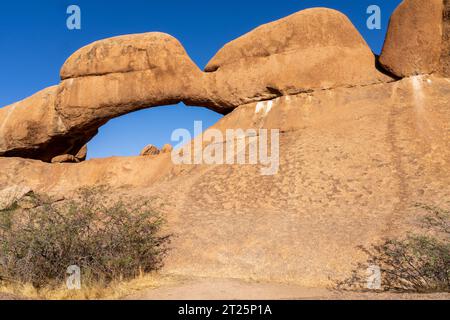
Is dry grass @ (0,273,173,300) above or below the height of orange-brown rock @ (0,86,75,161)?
below

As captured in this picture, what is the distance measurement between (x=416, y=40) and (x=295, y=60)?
13.6 ft

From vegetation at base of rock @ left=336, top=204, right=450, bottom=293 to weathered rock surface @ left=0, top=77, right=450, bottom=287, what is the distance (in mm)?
375

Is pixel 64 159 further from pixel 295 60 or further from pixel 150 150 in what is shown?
pixel 295 60

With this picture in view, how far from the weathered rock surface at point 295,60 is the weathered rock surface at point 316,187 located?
1.57ft

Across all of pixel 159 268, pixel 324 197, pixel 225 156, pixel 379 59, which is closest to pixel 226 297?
pixel 159 268

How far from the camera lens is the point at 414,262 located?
868 centimetres

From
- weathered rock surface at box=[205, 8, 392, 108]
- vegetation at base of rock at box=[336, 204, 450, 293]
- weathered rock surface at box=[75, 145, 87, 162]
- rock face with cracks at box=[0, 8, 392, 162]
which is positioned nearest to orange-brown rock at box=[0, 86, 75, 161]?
rock face with cracks at box=[0, 8, 392, 162]

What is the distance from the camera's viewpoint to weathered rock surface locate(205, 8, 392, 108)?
52.9 ft

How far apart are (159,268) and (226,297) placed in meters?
3.04

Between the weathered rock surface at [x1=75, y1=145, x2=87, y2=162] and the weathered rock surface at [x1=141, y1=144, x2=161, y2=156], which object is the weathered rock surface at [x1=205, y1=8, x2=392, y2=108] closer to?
the weathered rock surface at [x1=75, y1=145, x2=87, y2=162]

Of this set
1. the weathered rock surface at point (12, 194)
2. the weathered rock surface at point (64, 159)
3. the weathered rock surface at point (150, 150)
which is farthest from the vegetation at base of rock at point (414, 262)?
the weathered rock surface at point (150, 150)

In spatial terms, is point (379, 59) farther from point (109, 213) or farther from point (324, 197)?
point (109, 213)

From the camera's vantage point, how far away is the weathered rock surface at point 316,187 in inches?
393

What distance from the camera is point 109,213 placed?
32.5 feet
